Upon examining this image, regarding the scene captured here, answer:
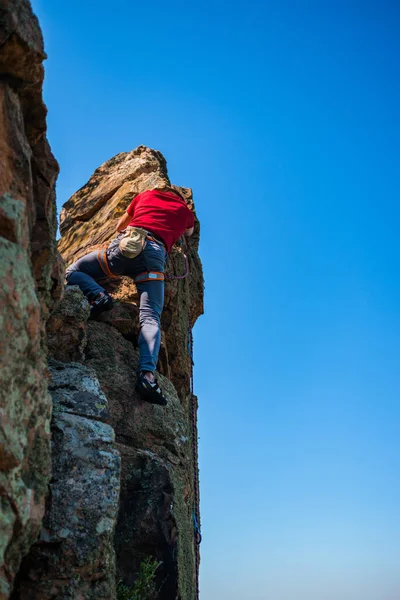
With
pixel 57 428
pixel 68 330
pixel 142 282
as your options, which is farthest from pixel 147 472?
pixel 142 282

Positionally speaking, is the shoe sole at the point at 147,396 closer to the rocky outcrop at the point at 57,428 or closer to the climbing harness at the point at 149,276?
the rocky outcrop at the point at 57,428

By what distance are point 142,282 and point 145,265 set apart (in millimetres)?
227

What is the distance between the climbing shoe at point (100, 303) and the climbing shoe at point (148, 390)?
3.73 ft

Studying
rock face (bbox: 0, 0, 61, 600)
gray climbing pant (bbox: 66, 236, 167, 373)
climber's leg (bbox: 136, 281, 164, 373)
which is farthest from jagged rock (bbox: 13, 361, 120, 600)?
gray climbing pant (bbox: 66, 236, 167, 373)

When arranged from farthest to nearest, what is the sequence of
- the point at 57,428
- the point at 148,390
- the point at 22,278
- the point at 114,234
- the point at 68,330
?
the point at 114,234 → the point at 148,390 → the point at 68,330 → the point at 57,428 → the point at 22,278

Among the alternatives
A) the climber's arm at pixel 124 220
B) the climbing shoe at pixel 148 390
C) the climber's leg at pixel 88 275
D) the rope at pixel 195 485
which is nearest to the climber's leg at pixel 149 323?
the climbing shoe at pixel 148 390

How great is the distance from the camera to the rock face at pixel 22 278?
11.2 feet

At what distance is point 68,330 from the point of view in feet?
20.4

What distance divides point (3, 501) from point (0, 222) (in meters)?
1.73

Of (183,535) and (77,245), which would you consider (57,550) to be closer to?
(183,535)

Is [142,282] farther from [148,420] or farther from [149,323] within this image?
[148,420]

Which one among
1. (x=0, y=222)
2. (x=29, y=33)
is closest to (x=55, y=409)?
(x=0, y=222)

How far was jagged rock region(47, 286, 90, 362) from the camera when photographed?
6.05 metres

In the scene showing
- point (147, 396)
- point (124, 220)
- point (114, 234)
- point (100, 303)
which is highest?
point (114, 234)
